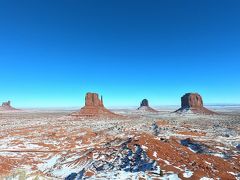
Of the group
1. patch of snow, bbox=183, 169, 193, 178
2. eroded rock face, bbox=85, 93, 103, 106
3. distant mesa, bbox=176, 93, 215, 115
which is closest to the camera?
patch of snow, bbox=183, 169, 193, 178

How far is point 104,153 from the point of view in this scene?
31719 millimetres

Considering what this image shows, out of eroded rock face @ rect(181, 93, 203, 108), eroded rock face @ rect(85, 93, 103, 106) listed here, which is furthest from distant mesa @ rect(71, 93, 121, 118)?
eroded rock face @ rect(181, 93, 203, 108)

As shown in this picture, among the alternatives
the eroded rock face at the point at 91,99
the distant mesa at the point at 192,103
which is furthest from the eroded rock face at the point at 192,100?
the eroded rock face at the point at 91,99

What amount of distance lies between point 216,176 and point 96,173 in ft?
42.3

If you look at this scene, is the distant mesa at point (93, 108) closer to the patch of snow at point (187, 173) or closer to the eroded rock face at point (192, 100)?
the eroded rock face at point (192, 100)

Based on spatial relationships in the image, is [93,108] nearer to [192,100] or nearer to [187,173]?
[192,100]

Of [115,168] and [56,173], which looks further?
[56,173]

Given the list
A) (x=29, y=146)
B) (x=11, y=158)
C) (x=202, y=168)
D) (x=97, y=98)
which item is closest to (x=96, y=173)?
(x=202, y=168)

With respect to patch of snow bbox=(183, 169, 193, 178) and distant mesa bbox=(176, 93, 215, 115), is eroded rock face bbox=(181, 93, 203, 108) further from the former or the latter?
patch of snow bbox=(183, 169, 193, 178)

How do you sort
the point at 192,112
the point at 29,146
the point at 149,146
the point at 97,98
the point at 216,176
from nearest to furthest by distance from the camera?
the point at 216,176, the point at 149,146, the point at 29,146, the point at 97,98, the point at 192,112

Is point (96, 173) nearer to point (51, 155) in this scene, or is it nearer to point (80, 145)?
point (51, 155)

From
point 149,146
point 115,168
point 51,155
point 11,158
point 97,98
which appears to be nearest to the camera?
point 115,168

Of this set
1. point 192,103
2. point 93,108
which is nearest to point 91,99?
point 93,108

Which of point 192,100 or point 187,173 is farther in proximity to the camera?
point 192,100
